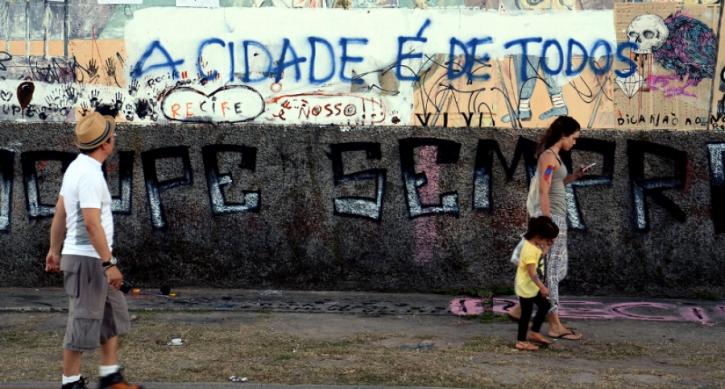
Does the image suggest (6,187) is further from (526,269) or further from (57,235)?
(526,269)

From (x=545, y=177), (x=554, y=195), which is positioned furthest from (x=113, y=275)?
(x=554, y=195)

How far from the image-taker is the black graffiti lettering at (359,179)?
10297 millimetres

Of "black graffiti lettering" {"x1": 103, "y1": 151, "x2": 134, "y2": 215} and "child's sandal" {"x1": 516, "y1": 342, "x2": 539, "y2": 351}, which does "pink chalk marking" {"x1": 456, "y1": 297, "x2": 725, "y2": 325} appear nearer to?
"child's sandal" {"x1": 516, "y1": 342, "x2": 539, "y2": 351}

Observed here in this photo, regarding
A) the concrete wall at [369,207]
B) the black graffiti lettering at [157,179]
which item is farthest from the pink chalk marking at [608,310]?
the black graffiti lettering at [157,179]

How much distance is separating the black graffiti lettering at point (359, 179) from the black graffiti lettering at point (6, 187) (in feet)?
9.54

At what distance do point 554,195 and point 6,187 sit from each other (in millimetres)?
5013

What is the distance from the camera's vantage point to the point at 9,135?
10.3 meters

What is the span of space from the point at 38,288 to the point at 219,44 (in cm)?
277

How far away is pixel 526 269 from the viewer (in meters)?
8.01

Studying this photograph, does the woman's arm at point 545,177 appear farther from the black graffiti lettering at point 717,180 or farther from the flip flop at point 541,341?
the black graffiti lettering at point 717,180

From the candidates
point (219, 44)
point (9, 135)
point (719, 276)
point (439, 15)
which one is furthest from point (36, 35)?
point (719, 276)

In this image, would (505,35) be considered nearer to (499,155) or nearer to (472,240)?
(499,155)

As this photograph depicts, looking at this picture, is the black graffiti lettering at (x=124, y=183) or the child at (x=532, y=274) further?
the black graffiti lettering at (x=124, y=183)

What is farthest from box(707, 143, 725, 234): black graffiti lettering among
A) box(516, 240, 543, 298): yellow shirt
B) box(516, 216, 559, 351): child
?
box(516, 240, 543, 298): yellow shirt
